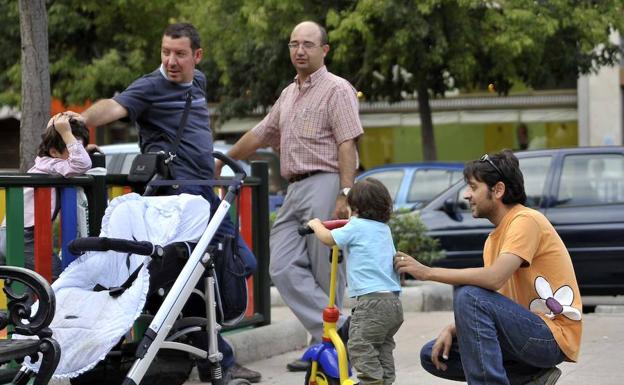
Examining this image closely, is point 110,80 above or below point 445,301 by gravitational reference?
above

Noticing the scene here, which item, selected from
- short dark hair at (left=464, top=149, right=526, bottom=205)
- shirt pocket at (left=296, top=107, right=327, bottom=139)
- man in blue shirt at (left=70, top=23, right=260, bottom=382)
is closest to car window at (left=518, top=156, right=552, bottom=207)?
shirt pocket at (left=296, top=107, right=327, bottom=139)

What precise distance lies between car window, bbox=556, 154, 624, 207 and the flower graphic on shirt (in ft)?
20.0

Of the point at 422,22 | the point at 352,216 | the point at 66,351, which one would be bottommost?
the point at 66,351

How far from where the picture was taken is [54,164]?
6305 millimetres

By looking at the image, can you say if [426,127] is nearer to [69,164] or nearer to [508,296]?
[69,164]

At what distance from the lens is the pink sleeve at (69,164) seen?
6.19 metres

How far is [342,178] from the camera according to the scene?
23.7 ft

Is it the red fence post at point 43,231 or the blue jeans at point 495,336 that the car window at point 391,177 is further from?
the blue jeans at point 495,336

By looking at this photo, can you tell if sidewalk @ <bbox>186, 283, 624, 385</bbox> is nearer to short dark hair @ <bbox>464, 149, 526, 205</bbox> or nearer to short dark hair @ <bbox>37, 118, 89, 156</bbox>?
short dark hair @ <bbox>37, 118, 89, 156</bbox>

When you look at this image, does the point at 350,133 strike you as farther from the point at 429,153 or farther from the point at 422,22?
the point at 429,153

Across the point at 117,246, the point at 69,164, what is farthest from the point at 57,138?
the point at 117,246

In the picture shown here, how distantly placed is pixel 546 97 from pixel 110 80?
1103 cm

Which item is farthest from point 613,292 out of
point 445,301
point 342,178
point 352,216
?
point 352,216

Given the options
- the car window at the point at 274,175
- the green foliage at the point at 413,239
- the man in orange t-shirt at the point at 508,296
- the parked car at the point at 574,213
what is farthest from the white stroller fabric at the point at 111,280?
the car window at the point at 274,175
